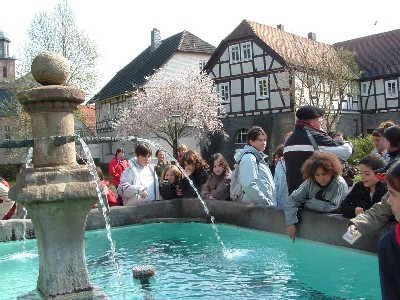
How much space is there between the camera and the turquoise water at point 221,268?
462cm

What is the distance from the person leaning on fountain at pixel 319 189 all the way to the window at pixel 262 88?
97.8 feet

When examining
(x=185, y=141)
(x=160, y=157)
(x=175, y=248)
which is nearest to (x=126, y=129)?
(x=185, y=141)

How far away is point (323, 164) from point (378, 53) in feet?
126

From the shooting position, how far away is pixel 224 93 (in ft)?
124

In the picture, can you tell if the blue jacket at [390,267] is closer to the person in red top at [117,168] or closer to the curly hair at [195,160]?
the curly hair at [195,160]

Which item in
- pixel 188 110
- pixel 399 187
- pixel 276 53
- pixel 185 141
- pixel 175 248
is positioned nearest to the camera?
pixel 399 187

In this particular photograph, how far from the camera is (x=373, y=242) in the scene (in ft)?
15.1

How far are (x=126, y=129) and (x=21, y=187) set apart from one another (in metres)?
36.0

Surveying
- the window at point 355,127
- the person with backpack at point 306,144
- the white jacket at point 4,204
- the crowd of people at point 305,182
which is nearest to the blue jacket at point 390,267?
the crowd of people at point 305,182

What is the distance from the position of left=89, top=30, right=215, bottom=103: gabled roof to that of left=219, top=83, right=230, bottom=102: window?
21.9ft

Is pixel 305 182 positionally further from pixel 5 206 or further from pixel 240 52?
pixel 240 52

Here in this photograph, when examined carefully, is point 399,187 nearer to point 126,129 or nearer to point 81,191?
point 81,191

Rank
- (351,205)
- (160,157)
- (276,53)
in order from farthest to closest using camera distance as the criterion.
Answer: (276,53) → (160,157) → (351,205)

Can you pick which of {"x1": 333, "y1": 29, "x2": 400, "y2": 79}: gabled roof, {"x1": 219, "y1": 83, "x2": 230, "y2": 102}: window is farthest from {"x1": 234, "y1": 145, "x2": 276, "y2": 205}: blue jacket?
{"x1": 333, "y1": 29, "x2": 400, "y2": 79}: gabled roof
